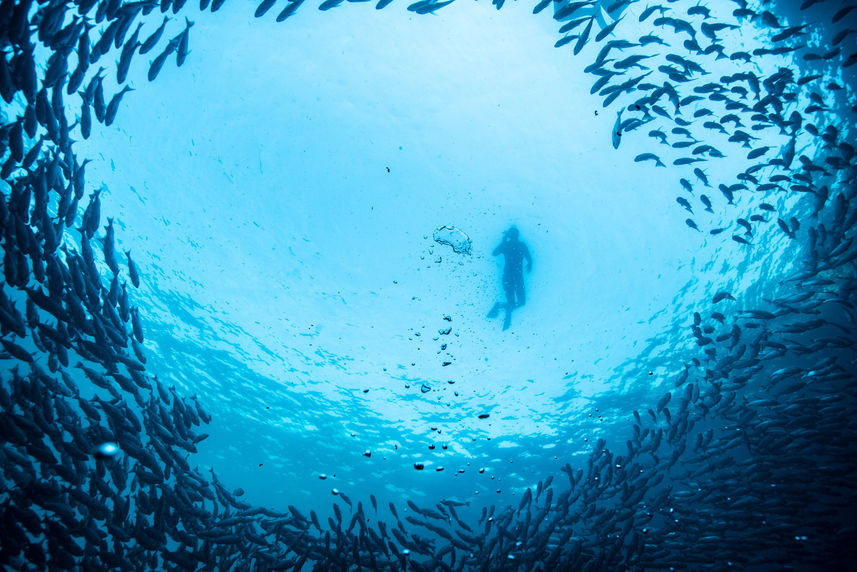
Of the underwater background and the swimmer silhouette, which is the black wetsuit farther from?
the underwater background

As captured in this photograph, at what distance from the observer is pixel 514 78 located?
1018 centimetres

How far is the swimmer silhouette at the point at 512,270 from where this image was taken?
13703mm

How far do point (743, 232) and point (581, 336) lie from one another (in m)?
6.42

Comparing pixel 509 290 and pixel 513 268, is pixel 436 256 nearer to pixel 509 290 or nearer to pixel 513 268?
pixel 513 268

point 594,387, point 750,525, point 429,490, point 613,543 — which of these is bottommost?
point 613,543

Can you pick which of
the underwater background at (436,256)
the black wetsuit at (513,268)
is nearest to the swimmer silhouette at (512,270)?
the black wetsuit at (513,268)

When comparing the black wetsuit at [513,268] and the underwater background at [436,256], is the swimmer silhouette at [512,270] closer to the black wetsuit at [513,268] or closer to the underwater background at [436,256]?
the black wetsuit at [513,268]

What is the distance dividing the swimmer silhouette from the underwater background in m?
0.42

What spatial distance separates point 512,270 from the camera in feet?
48.2

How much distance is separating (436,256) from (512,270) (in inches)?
115

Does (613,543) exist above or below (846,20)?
below

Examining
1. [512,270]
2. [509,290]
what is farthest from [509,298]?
[512,270]

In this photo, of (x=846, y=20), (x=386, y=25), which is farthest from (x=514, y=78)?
(x=846, y=20)

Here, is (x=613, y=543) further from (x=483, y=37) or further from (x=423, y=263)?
(x=483, y=37)
